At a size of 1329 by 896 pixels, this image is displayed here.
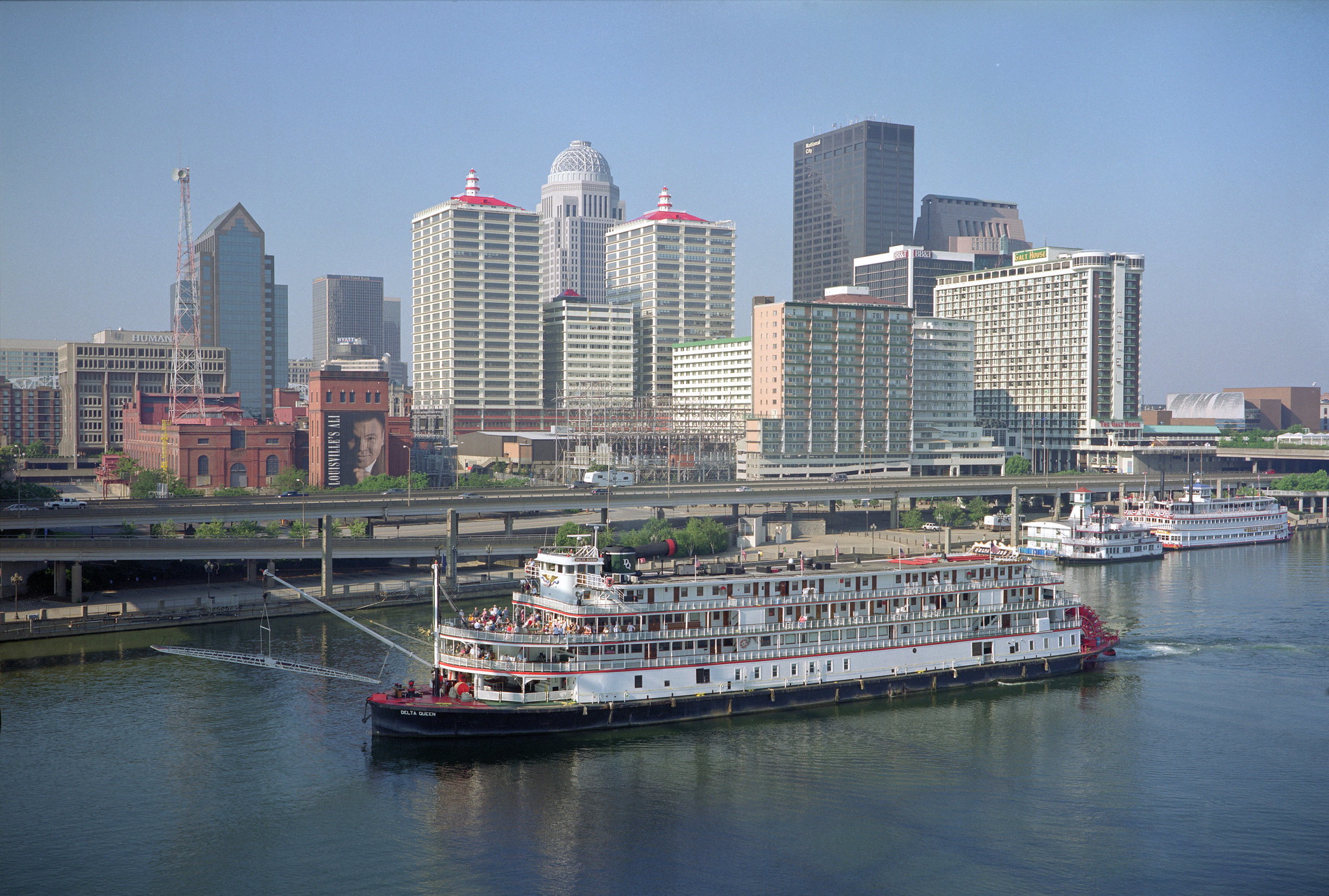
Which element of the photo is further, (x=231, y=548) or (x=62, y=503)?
(x=62, y=503)

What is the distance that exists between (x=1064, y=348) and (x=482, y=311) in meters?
98.5

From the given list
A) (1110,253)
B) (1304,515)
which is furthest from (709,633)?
(1110,253)

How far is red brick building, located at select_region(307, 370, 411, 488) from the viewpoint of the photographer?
125875 millimetres

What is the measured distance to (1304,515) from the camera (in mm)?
135375

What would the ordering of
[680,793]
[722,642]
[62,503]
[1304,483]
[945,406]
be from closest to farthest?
[680,793] < [722,642] < [62,503] < [1304,483] < [945,406]

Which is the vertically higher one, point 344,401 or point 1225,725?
point 344,401

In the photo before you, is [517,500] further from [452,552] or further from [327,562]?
[327,562]

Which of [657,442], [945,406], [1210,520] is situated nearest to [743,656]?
[1210,520]

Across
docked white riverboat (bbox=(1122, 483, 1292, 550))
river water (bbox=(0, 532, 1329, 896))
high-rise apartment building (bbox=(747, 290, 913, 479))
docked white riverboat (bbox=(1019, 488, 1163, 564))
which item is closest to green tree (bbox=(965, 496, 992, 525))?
docked white riverboat (bbox=(1122, 483, 1292, 550))

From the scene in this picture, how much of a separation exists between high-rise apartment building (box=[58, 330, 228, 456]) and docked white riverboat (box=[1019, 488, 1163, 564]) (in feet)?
425

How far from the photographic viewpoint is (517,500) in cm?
9425

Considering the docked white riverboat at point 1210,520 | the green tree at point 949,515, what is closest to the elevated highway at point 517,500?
the green tree at point 949,515

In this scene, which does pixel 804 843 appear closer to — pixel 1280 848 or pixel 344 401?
pixel 1280 848

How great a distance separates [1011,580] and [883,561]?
20.6ft
